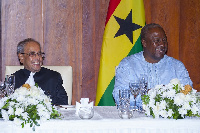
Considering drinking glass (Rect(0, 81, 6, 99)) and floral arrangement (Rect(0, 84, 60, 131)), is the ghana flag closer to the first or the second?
drinking glass (Rect(0, 81, 6, 99))

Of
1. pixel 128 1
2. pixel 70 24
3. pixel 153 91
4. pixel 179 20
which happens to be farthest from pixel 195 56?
pixel 153 91

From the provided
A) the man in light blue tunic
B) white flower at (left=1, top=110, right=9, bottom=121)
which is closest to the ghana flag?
the man in light blue tunic

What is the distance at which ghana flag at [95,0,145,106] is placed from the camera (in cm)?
417

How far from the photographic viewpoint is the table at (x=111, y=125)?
2051mm

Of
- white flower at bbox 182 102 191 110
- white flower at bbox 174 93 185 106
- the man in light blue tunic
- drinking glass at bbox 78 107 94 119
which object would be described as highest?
the man in light blue tunic

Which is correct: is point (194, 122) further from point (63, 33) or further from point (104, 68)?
point (63, 33)

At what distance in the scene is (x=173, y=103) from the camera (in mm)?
2178

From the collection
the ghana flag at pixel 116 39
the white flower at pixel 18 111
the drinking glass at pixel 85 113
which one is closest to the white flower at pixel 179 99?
the drinking glass at pixel 85 113

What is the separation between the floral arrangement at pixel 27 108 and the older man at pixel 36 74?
118cm

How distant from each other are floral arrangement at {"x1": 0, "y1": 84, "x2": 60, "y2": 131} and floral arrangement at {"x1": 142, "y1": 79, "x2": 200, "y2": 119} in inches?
25.3

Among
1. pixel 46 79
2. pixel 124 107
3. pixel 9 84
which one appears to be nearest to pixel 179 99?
pixel 124 107

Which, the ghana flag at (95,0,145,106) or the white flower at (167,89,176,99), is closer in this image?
the white flower at (167,89,176,99)

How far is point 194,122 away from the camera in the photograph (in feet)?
7.07

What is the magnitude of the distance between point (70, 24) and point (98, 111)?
232cm
